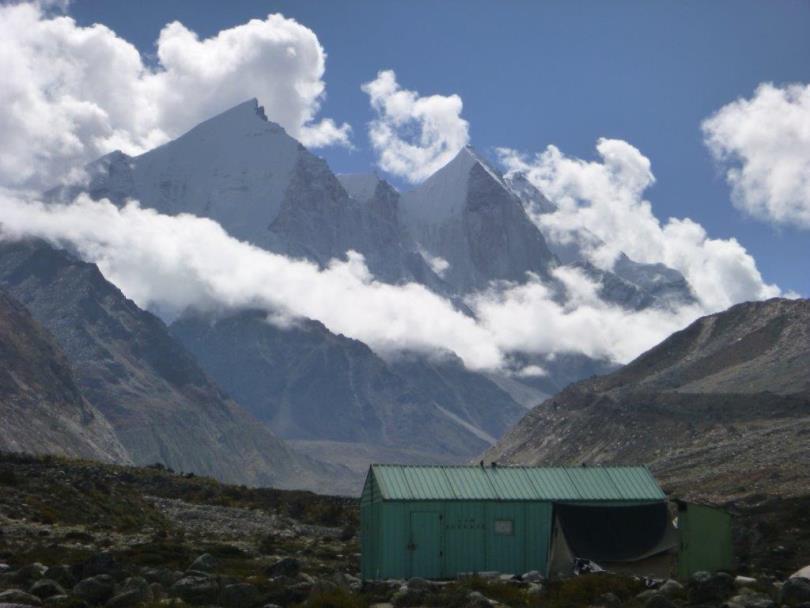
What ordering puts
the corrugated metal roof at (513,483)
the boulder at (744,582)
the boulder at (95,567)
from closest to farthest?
the boulder at (744,582)
the boulder at (95,567)
the corrugated metal roof at (513,483)

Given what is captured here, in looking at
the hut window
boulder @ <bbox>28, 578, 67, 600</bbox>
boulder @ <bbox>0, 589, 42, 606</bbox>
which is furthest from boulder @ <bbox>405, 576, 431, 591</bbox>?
boulder @ <bbox>0, 589, 42, 606</bbox>

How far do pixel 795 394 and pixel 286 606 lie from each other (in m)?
174

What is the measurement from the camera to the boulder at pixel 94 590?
2811cm

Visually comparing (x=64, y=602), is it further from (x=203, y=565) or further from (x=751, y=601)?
(x=751, y=601)

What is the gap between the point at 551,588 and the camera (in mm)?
31906

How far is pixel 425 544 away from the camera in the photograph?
3853 centimetres

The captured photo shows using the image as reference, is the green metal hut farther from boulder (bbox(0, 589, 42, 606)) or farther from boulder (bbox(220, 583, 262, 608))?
boulder (bbox(0, 589, 42, 606))

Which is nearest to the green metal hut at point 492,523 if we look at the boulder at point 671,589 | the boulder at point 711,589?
the boulder at point 671,589

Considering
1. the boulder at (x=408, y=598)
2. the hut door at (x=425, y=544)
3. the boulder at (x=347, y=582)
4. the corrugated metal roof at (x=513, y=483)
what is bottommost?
the boulder at (x=408, y=598)

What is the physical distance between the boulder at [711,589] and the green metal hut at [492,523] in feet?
29.0

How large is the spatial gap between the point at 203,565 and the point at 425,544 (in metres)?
7.52

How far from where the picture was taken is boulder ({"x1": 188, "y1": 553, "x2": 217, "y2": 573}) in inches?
1405

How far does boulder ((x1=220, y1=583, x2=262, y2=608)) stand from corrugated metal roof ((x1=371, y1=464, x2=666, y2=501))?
1044 cm

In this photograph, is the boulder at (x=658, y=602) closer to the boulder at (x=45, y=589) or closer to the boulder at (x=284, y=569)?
the boulder at (x=284, y=569)
